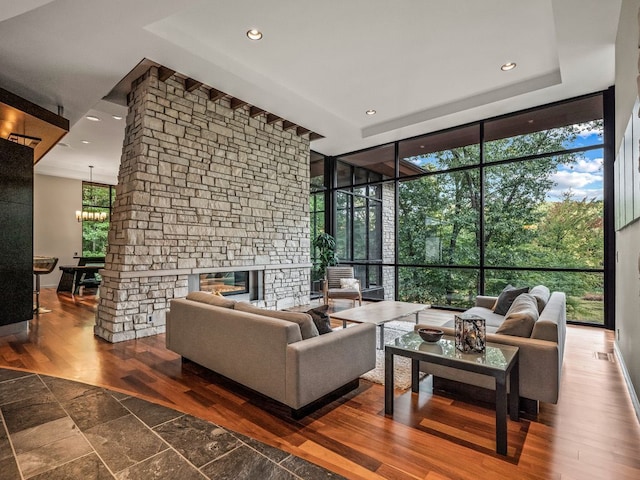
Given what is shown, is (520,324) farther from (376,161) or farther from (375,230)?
(376,161)

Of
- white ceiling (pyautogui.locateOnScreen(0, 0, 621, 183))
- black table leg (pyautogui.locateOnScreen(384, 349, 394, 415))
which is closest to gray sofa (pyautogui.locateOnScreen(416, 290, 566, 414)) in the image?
black table leg (pyautogui.locateOnScreen(384, 349, 394, 415))

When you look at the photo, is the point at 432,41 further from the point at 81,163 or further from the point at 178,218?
the point at 81,163

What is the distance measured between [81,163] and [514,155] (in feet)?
32.0

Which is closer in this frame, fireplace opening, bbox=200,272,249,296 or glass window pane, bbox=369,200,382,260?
fireplace opening, bbox=200,272,249,296

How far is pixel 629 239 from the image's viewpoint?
304 centimetres

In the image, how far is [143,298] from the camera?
14.4 ft

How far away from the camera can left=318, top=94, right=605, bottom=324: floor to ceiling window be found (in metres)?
5.00

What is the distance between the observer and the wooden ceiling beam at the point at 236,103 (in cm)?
524

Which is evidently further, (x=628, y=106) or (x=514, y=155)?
(x=514, y=155)

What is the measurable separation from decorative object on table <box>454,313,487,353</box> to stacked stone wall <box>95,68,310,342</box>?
12.3ft

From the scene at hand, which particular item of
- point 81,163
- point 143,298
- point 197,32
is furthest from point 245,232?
point 81,163

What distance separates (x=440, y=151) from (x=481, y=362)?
5.21 metres

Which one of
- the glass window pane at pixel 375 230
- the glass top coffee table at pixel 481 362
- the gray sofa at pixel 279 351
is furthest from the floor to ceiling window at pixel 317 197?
the glass top coffee table at pixel 481 362

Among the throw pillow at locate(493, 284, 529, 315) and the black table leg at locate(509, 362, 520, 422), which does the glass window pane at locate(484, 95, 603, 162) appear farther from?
the black table leg at locate(509, 362, 520, 422)
